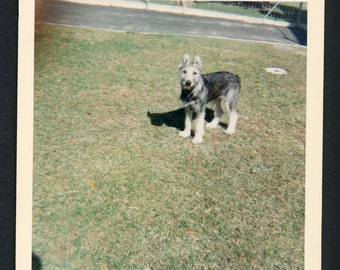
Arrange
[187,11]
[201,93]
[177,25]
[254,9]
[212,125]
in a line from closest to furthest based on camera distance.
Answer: [201,93] → [212,125] → [254,9] → [177,25] → [187,11]

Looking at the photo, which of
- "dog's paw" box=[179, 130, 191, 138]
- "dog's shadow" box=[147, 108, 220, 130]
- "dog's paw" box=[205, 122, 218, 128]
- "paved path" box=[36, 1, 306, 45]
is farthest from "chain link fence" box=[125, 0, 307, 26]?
"dog's paw" box=[179, 130, 191, 138]

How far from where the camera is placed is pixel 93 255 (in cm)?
403

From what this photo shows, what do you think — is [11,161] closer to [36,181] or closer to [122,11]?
[36,181]

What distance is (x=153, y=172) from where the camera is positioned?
556 cm

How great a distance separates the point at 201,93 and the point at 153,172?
192 centimetres

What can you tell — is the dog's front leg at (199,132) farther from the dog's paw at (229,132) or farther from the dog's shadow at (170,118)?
the dog's paw at (229,132)

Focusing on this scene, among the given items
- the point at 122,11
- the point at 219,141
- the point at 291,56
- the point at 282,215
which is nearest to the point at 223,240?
the point at 282,215

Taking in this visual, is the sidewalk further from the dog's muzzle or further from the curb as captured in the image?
the dog's muzzle

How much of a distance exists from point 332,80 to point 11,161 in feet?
14.8

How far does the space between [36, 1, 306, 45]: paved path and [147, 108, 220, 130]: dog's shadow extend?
5.72 m

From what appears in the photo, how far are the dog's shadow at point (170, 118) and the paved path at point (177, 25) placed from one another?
5722 millimetres

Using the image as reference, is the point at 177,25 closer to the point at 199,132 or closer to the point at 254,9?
the point at 254,9

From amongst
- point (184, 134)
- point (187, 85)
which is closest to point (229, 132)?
point (184, 134)

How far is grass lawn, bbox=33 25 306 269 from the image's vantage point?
165 inches
